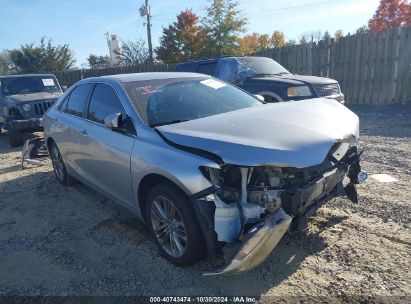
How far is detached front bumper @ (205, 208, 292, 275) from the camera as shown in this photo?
2.65 m

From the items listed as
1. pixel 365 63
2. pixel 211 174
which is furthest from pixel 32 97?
pixel 365 63

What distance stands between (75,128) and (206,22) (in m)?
20.8

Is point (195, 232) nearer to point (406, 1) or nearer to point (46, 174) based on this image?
point (46, 174)

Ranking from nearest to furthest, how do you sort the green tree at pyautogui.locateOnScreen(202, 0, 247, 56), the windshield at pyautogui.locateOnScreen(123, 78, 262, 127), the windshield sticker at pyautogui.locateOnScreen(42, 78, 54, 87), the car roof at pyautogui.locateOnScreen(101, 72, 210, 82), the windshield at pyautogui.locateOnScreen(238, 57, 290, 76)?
the windshield at pyautogui.locateOnScreen(123, 78, 262, 127), the car roof at pyautogui.locateOnScreen(101, 72, 210, 82), the windshield at pyautogui.locateOnScreen(238, 57, 290, 76), the windshield sticker at pyautogui.locateOnScreen(42, 78, 54, 87), the green tree at pyautogui.locateOnScreen(202, 0, 247, 56)

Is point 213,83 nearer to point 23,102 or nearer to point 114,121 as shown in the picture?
point 114,121

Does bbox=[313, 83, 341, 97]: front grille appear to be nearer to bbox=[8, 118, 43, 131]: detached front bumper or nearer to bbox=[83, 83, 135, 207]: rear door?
bbox=[83, 83, 135, 207]: rear door

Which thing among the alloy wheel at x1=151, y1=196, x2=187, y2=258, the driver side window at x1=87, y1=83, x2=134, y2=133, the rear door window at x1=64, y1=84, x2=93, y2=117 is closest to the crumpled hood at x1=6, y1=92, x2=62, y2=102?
the rear door window at x1=64, y1=84, x2=93, y2=117

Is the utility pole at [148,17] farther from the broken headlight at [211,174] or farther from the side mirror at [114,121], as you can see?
the broken headlight at [211,174]

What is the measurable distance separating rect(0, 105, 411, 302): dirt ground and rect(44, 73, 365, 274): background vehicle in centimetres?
34

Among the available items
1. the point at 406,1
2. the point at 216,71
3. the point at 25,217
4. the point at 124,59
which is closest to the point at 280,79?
the point at 216,71

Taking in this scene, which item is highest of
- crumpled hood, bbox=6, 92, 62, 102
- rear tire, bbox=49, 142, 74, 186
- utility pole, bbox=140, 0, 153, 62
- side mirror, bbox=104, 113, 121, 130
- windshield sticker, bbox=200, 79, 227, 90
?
utility pole, bbox=140, 0, 153, 62

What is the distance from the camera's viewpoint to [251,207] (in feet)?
9.52

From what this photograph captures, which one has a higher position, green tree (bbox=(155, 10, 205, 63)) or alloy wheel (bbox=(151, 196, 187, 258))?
green tree (bbox=(155, 10, 205, 63))

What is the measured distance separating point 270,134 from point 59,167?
416 centimetres
